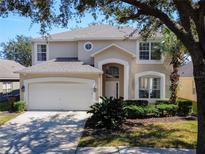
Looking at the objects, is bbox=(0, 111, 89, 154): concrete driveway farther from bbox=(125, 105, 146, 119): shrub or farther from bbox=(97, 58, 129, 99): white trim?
bbox=(97, 58, 129, 99): white trim

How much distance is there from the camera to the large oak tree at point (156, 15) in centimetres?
899

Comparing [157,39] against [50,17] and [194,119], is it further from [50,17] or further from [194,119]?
[50,17]

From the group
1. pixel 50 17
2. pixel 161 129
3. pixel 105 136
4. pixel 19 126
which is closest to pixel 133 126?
pixel 161 129

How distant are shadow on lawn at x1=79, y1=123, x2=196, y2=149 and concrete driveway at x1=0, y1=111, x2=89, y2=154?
36.3 inches

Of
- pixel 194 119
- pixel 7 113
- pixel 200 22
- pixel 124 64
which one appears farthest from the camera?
pixel 124 64

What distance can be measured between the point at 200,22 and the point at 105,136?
725 cm

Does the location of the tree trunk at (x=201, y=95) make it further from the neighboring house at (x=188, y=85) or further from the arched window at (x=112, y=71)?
the neighboring house at (x=188, y=85)

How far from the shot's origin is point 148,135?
13953mm

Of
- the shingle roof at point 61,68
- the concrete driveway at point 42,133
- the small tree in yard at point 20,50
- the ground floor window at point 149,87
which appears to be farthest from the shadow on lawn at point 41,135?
the small tree in yard at point 20,50

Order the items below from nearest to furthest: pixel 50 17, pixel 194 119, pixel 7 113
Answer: pixel 50 17
pixel 194 119
pixel 7 113

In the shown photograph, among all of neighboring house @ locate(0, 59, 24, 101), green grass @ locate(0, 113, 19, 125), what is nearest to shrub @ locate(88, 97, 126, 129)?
green grass @ locate(0, 113, 19, 125)

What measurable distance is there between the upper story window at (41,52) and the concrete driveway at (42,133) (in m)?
7.21

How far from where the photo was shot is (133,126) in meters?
16.3

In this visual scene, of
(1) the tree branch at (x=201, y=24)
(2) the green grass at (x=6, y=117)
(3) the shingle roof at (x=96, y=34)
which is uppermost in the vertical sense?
(3) the shingle roof at (x=96, y=34)
